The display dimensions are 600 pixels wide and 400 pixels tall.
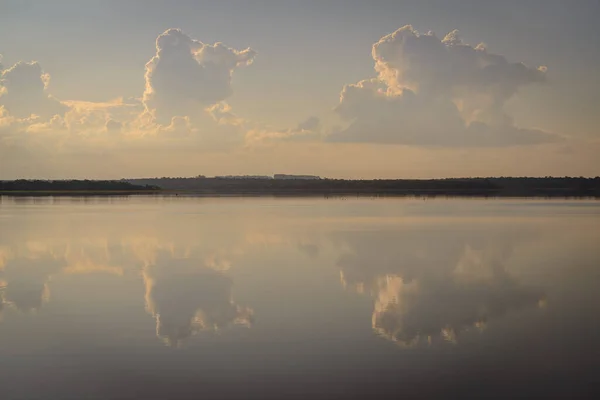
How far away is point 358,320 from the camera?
606 inches

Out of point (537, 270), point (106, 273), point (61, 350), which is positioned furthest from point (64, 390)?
point (537, 270)

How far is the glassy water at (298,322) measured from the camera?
10789 millimetres

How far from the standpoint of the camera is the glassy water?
425 inches

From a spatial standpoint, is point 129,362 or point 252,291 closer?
point 129,362

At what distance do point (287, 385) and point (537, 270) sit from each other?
16.6 m

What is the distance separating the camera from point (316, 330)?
1437 centimetres

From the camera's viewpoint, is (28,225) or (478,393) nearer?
(478,393)

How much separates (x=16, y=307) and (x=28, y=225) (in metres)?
32.2

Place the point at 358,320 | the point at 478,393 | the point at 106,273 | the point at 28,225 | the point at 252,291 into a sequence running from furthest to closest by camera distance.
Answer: the point at 28,225 → the point at 106,273 → the point at 252,291 → the point at 358,320 → the point at 478,393

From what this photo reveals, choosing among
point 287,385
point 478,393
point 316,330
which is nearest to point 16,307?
point 316,330

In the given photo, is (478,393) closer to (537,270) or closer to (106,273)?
(537,270)

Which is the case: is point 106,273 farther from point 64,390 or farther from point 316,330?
point 64,390

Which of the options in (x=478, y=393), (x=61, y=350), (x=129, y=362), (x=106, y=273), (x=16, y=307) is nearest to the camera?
(x=478, y=393)

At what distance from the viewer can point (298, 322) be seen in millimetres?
15156
